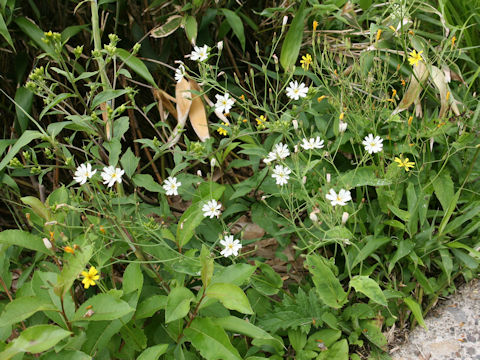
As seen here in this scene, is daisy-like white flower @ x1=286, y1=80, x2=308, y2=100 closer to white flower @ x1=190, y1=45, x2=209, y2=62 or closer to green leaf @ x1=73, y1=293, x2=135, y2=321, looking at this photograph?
white flower @ x1=190, y1=45, x2=209, y2=62

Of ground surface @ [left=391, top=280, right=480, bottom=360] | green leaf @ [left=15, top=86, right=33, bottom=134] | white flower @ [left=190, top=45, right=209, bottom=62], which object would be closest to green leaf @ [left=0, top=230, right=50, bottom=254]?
green leaf @ [left=15, top=86, right=33, bottom=134]

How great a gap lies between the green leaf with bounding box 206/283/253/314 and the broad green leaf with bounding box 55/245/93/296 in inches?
11.8

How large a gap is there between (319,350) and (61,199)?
0.86 meters

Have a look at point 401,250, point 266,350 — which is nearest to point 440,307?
point 401,250

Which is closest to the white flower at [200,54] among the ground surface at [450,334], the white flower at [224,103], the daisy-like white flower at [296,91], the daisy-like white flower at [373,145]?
the white flower at [224,103]

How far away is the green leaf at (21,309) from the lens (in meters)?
1.11

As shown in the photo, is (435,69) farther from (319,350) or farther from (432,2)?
(319,350)

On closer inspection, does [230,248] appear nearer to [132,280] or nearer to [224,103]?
[132,280]

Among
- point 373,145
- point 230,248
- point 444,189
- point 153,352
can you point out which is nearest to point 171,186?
point 230,248

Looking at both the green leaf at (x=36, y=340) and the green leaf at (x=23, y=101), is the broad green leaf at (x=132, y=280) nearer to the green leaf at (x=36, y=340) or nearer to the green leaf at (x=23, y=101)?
the green leaf at (x=36, y=340)

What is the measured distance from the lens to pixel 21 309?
113 cm

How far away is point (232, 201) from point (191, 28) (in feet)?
2.11

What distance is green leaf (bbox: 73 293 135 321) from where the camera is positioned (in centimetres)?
115

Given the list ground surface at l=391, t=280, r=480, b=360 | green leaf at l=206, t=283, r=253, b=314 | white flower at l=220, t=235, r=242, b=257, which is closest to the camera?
green leaf at l=206, t=283, r=253, b=314
